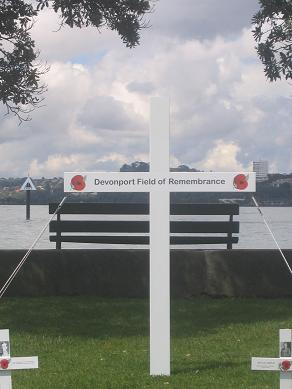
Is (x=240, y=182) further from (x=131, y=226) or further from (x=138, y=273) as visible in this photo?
(x=131, y=226)

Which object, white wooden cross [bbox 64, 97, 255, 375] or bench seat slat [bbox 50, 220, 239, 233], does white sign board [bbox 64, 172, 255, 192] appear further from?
bench seat slat [bbox 50, 220, 239, 233]

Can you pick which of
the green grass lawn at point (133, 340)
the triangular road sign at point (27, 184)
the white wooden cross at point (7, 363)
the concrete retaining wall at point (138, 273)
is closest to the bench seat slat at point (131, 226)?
the concrete retaining wall at point (138, 273)

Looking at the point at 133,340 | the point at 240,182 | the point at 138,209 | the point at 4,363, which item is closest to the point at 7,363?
the point at 4,363

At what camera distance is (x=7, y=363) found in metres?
6.60

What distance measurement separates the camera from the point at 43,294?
42.1 feet

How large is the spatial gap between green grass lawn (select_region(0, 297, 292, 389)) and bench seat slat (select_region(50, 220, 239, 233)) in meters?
1.75

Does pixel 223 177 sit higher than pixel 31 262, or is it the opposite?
pixel 223 177

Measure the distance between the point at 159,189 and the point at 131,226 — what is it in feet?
21.5

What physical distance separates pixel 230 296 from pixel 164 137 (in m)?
5.49

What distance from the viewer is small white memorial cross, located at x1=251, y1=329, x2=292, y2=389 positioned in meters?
6.54

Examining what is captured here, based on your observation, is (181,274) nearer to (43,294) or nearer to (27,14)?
(43,294)

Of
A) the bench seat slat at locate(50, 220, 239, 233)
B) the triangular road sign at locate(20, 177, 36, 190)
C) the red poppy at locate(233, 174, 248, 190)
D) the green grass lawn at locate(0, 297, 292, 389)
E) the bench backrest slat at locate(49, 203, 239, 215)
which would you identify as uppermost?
the triangular road sign at locate(20, 177, 36, 190)

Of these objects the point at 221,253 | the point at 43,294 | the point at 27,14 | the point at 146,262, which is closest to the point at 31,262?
the point at 43,294

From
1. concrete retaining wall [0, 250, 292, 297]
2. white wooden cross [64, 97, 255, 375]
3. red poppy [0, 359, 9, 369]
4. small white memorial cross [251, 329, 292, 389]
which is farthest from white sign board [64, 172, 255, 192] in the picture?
concrete retaining wall [0, 250, 292, 297]
